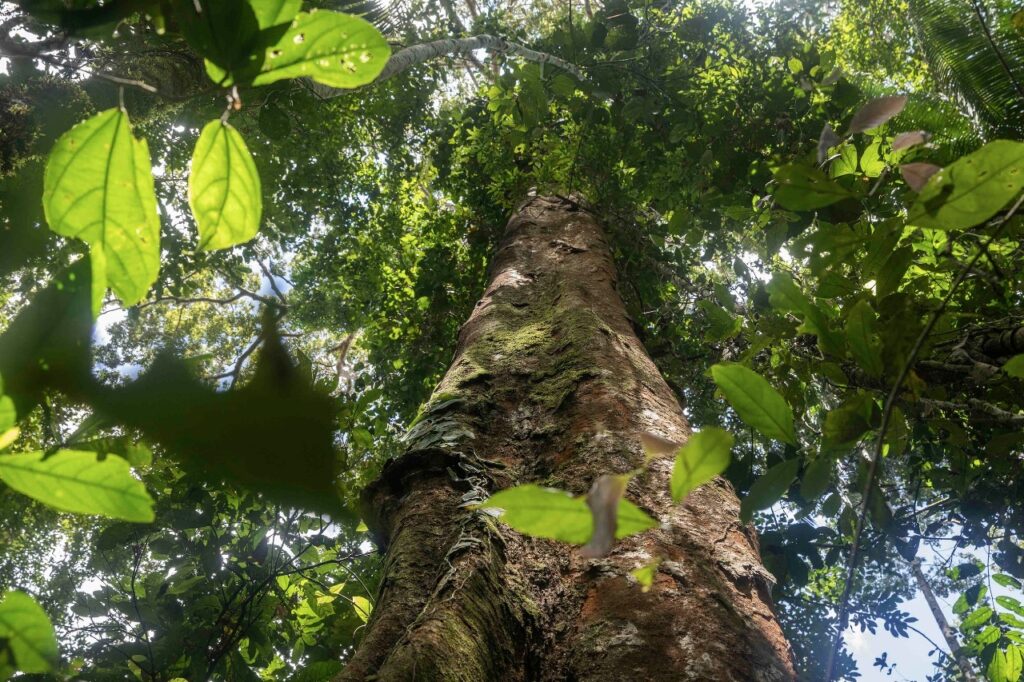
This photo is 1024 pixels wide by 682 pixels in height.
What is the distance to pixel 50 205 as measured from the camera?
1.47 feet

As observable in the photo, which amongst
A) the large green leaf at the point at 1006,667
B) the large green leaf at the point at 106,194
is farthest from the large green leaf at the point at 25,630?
the large green leaf at the point at 1006,667

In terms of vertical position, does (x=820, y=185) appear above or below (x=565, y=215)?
below

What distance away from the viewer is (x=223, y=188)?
19.1 inches

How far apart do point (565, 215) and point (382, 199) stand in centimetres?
206

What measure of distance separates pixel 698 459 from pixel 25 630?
446mm

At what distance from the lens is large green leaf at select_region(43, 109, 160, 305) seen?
17.2 inches

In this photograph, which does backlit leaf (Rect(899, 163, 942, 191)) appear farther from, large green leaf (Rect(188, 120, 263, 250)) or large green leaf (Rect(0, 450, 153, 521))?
large green leaf (Rect(0, 450, 153, 521))

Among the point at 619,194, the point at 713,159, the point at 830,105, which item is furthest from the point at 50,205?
the point at 619,194

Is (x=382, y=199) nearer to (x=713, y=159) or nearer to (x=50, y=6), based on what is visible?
(x=713, y=159)

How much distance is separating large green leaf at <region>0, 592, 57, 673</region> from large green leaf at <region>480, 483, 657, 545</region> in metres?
0.30

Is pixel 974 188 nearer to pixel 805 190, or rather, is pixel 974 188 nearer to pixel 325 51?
pixel 805 190

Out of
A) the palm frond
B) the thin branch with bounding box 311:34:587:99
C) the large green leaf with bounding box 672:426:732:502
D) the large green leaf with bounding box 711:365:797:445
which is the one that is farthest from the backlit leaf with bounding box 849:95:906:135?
the palm frond

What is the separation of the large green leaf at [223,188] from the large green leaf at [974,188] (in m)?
0.59

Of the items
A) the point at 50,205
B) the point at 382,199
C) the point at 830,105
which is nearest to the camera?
the point at 50,205
